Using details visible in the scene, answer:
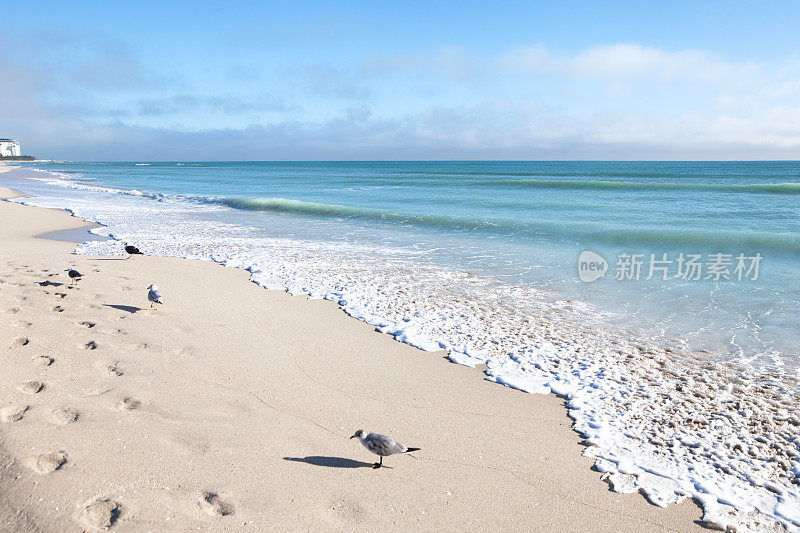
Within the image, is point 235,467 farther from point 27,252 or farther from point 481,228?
point 481,228

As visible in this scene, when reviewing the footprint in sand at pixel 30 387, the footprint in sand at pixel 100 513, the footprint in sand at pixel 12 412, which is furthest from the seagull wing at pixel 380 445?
the footprint in sand at pixel 30 387

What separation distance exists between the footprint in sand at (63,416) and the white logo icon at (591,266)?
8.52 m

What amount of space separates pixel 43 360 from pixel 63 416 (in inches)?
51.8

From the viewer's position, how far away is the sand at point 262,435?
9.82 feet

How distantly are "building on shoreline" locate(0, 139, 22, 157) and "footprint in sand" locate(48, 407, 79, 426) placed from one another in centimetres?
19006

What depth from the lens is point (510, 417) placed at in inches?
171

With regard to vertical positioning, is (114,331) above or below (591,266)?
above

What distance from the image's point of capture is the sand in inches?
118

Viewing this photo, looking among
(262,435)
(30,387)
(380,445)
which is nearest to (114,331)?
(30,387)

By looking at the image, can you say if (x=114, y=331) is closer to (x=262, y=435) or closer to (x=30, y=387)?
(x=30, y=387)

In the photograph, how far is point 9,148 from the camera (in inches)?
6230

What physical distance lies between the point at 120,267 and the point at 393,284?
547cm

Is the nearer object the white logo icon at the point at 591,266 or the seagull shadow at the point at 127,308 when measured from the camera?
the seagull shadow at the point at 127,308

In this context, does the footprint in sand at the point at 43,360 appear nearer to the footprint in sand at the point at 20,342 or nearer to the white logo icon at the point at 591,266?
the footprint in sand at the point at 20,342
